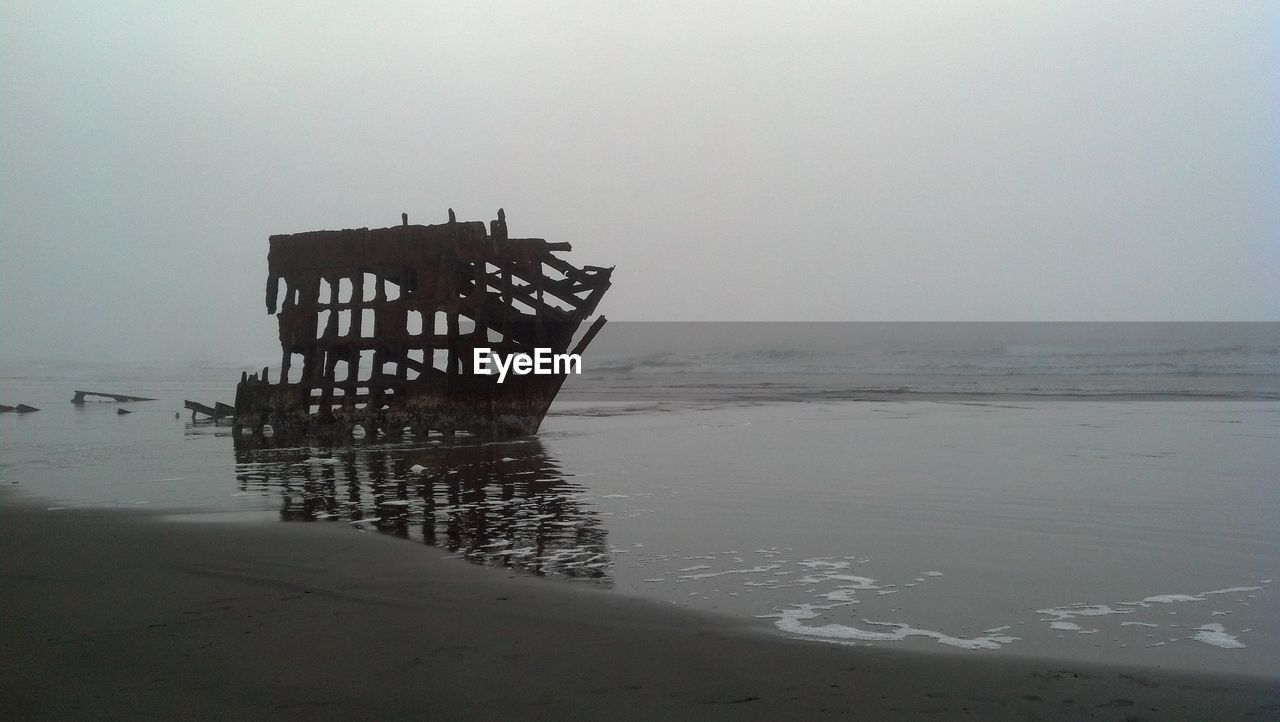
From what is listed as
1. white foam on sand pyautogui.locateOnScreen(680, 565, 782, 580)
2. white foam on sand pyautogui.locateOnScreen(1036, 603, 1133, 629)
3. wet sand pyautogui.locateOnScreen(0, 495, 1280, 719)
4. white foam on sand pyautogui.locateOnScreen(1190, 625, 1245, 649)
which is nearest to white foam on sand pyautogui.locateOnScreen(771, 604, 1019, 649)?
wet sand pyautogui.locateOnScreen(0, 495, 1280, 719)

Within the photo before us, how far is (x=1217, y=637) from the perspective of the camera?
3.92 meters

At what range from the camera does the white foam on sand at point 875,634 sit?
12.7 ft

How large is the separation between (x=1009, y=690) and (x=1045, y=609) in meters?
1.15

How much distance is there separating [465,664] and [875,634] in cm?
166

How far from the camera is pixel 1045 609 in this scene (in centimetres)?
436

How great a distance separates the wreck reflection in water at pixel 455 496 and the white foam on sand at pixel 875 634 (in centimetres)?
119

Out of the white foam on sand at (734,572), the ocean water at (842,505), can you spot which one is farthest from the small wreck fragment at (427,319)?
the white foam on sand at (734,572)

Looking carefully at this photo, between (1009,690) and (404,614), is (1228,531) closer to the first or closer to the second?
(1009,690)

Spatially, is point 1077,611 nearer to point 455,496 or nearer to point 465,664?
point 465,664

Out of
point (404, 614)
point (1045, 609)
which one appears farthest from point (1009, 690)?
point (404, 614)

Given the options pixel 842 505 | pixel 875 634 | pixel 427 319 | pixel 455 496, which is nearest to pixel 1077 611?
pixel 875 634

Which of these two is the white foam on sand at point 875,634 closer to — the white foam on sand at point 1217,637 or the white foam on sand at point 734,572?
the white foam on sand at point 1217,637

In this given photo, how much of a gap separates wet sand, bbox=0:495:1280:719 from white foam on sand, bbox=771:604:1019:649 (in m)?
0.13

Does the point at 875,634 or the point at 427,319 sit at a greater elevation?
the point at 427,319
